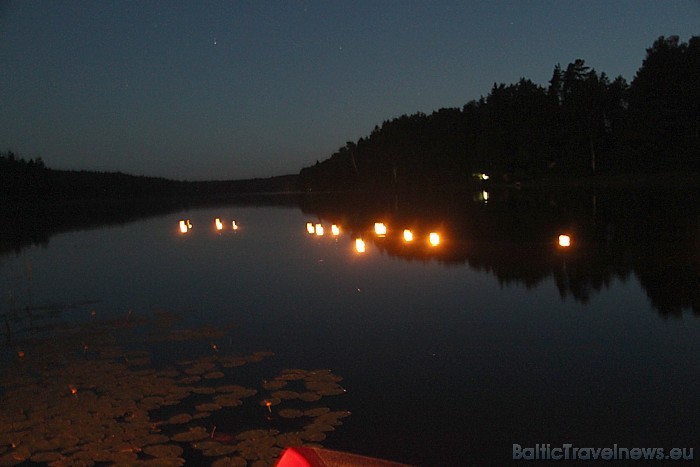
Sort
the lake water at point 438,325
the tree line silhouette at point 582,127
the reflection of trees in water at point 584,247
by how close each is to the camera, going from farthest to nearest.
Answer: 1. the tree line silhouette at point 582,127
2. the reflection of trees in water at point 584,247
3. the lake water at point 438,325

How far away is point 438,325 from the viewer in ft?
50.1

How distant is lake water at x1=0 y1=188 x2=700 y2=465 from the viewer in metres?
9.13

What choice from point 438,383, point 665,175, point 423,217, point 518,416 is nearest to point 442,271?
point 438,383

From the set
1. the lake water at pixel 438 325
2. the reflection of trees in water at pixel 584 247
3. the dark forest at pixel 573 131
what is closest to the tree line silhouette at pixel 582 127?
the dark forest at pixel 573 131

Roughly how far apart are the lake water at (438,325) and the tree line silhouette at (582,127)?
43.2 metres

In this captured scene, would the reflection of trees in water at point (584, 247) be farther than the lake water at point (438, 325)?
Yes

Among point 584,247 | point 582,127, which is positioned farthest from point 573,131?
point 584,247

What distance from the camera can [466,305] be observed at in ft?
57.0

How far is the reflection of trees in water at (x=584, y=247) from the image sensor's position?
758 inches

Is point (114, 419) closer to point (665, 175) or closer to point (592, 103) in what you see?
point (665, 175)

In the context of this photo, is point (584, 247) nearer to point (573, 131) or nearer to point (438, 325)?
point (438, 325)

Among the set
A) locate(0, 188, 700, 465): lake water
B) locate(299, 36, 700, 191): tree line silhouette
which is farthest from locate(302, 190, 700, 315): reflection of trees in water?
locate(299, 36, 700, 191): tree line silhouette

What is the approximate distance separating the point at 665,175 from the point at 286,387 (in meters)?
68.8

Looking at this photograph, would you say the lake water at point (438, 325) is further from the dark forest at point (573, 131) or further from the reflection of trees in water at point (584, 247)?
the dark forest at point (573, 131)
